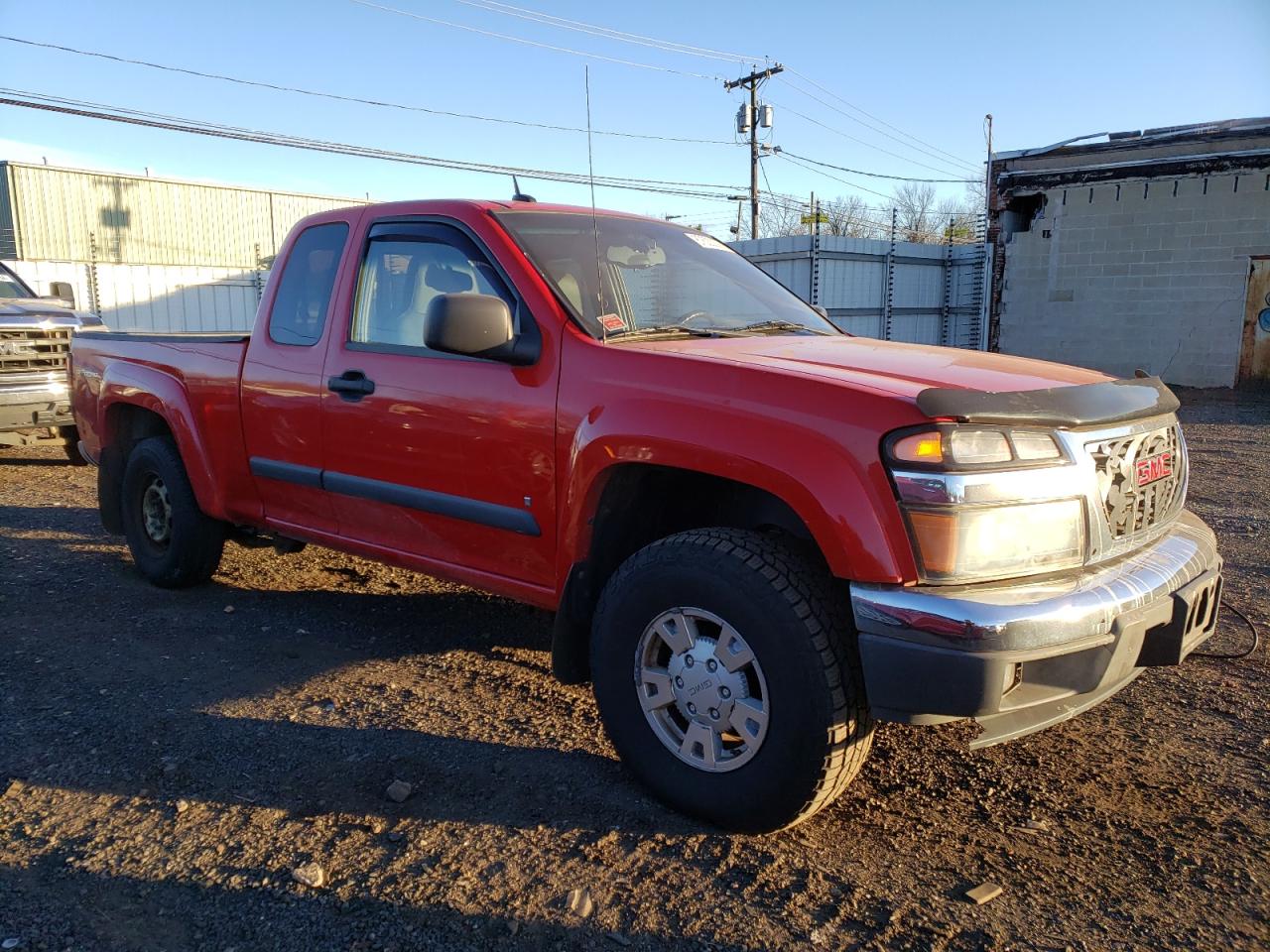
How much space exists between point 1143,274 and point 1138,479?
16980mm

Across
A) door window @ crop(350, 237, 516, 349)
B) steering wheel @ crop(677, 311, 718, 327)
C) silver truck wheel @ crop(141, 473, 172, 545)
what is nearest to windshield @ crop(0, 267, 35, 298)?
silver truck wheel @ crop(141, 473, 172, 545)

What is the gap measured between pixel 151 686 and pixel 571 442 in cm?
213

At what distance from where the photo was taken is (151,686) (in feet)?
12.7

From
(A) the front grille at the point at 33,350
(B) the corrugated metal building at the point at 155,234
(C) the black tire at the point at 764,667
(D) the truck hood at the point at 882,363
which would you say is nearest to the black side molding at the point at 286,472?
(D) the truck hood at the point at 882,363

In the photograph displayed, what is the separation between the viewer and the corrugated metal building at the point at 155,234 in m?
22.5

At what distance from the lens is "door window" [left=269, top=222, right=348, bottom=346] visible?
425 cm

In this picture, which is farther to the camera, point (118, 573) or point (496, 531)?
point (118, 573)

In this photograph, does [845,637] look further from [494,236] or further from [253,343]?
[253,343]

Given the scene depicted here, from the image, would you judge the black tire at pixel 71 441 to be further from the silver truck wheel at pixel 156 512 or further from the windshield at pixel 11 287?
the silver truck wheel at pixel 156 512

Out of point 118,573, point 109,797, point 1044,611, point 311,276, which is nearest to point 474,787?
point 109,797

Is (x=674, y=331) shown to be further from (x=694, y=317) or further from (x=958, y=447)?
(x=958, y=447)

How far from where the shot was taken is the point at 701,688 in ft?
9.01

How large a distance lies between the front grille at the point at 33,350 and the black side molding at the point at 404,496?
5563 mm

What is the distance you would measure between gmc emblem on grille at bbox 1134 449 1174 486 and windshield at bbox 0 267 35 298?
10704mm
